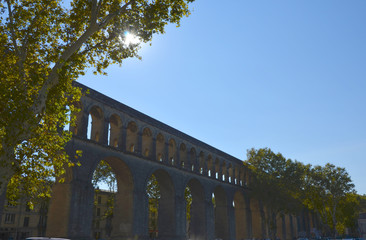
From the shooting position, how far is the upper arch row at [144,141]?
89.1ft

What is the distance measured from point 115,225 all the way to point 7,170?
816 inches

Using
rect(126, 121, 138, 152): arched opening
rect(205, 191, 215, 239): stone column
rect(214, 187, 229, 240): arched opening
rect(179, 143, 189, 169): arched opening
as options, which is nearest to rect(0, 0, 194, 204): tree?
rect(126, 121, 138, 152): arched opening

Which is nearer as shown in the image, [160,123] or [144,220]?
[144,220]

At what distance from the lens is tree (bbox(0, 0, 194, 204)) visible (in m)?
10.5

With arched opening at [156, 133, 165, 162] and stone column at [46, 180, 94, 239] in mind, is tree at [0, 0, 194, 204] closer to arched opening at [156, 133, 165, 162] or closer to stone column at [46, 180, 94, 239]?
stone column at [46, 180, 94, 239]

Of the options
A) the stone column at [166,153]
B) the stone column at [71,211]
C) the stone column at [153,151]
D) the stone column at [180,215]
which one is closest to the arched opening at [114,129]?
the stone column at [153,151]

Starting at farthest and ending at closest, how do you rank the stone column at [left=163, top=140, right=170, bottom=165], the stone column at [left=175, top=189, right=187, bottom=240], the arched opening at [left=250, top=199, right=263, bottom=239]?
the arched opening at [left=250, top=199, right=263, bottom=239] → the stone column at [left=163, top=140, right=170, bottom=165] → the stone column at [left=175, top=189, right=187, bottom=240]

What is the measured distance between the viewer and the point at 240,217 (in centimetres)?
4866

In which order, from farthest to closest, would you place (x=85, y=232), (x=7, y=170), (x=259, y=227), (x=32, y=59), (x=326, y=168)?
1. (x=259, y=227)
2. (x=326, y=168)
3. (x=85, y=232)
4. (x=32, y=59)
5. (x=7, y=170)

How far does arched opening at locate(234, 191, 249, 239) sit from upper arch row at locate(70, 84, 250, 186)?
7.93ft

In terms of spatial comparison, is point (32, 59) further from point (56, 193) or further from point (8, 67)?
point (56, 193)

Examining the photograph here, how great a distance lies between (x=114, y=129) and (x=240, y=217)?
27.9 meters

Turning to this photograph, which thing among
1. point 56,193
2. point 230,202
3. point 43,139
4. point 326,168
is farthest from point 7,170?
point 326,168

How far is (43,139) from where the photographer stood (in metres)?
12.2
